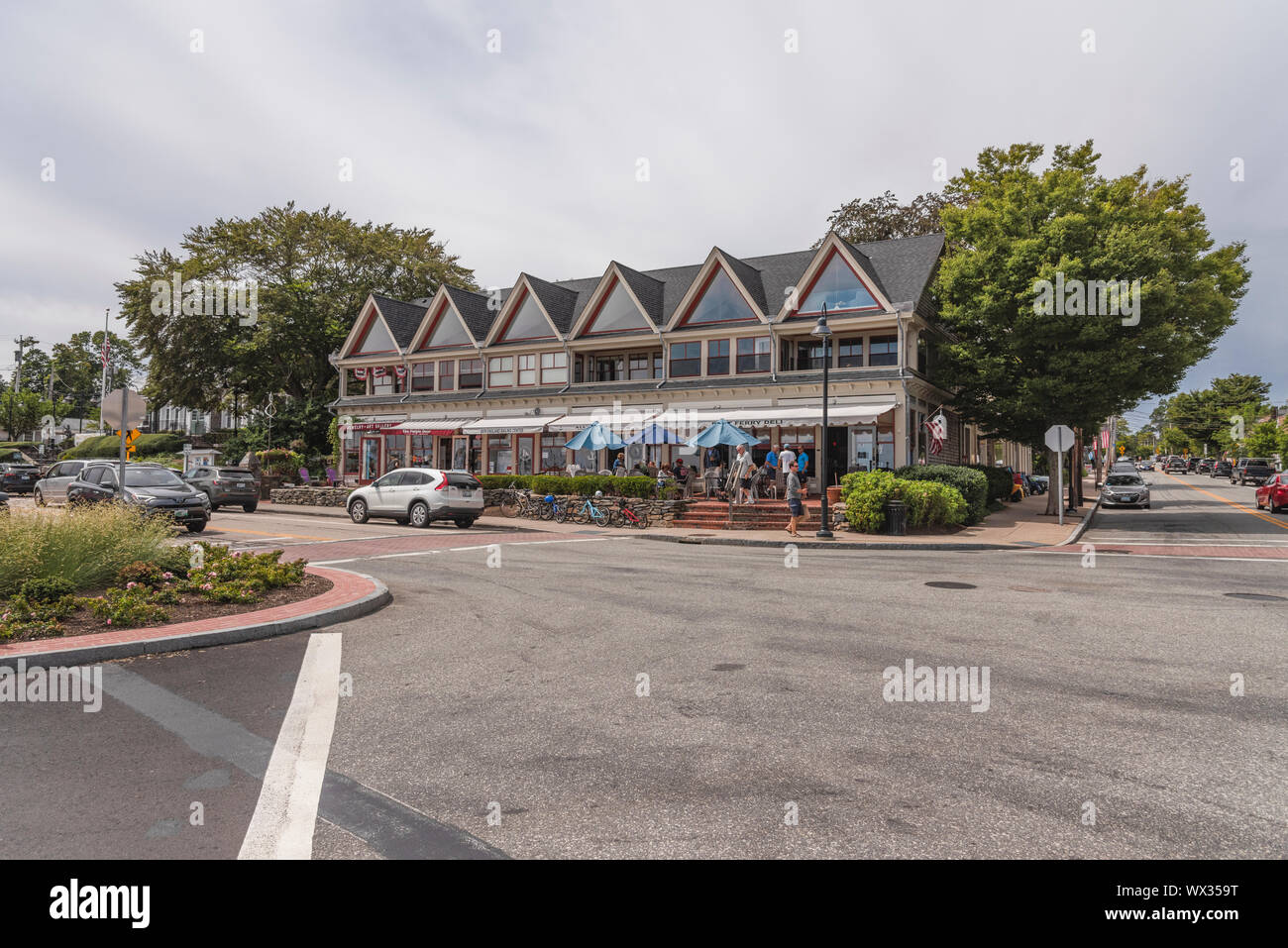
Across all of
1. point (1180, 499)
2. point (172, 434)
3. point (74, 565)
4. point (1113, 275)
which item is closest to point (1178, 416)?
point (1180, 499)

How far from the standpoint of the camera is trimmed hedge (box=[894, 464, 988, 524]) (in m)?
23.8

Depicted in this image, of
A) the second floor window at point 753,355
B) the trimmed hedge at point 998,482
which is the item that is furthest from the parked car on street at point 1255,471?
the second floor window at point 753,355

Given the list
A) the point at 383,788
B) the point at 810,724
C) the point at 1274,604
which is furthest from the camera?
the point at 1274,604

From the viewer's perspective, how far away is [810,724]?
5.04 m

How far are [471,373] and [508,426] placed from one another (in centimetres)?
561

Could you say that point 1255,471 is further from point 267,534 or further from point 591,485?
point 267,534

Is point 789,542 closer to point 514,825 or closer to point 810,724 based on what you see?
point 810,724

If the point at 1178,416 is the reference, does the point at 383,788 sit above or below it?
below

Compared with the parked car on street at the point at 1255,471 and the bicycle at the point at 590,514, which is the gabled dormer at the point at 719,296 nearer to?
the bicycle at the point at 590,514

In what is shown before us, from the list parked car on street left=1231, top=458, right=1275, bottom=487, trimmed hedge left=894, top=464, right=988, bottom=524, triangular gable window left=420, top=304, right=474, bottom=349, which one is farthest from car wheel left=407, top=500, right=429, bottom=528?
parked car on street left=1231, top=458, right=1275, bottom=487

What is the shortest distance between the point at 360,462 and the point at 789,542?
93.8 ft

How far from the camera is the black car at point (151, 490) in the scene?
18.8 metres

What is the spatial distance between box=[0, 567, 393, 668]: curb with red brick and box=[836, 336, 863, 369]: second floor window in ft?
77.4

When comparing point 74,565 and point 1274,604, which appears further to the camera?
point 1274,604
